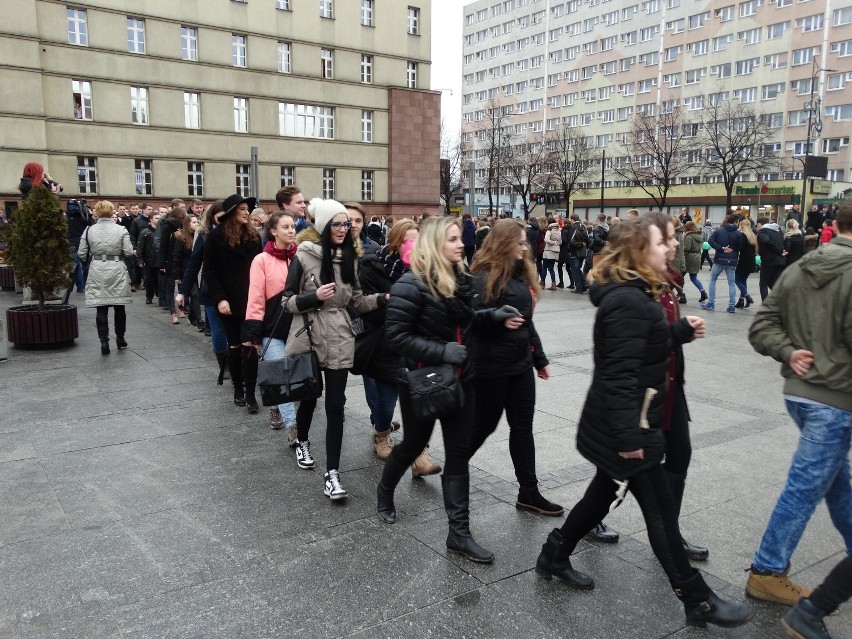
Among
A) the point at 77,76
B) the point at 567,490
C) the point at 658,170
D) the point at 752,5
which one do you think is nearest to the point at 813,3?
the point at 752,5

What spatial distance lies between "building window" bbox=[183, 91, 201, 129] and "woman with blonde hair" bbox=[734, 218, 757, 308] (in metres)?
30.6

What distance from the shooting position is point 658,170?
73125 millimetres

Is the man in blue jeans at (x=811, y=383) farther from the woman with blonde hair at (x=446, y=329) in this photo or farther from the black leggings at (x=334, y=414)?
the black leggings at (x=334, y=414)

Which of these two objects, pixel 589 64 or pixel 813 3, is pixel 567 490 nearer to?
pixel 813 3

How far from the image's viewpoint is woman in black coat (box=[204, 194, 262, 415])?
6445 millimetres

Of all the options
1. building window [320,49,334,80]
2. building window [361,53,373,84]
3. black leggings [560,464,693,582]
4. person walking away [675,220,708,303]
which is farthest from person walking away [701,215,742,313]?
building window [361,53,373,84]

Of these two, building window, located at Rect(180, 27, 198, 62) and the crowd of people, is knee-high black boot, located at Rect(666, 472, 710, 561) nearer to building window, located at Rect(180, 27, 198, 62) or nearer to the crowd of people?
the crowd of people

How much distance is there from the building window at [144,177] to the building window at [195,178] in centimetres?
182

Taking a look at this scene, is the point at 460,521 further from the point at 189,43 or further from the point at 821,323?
the point at 189,43

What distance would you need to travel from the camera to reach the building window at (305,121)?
1581 inches

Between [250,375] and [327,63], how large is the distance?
126ft

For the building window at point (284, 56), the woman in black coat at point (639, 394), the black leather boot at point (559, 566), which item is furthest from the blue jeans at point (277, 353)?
the building window at point (284, 56)

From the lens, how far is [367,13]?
42.7 metres

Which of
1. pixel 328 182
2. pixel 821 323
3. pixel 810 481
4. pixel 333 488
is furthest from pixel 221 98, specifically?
pixel 810 481
